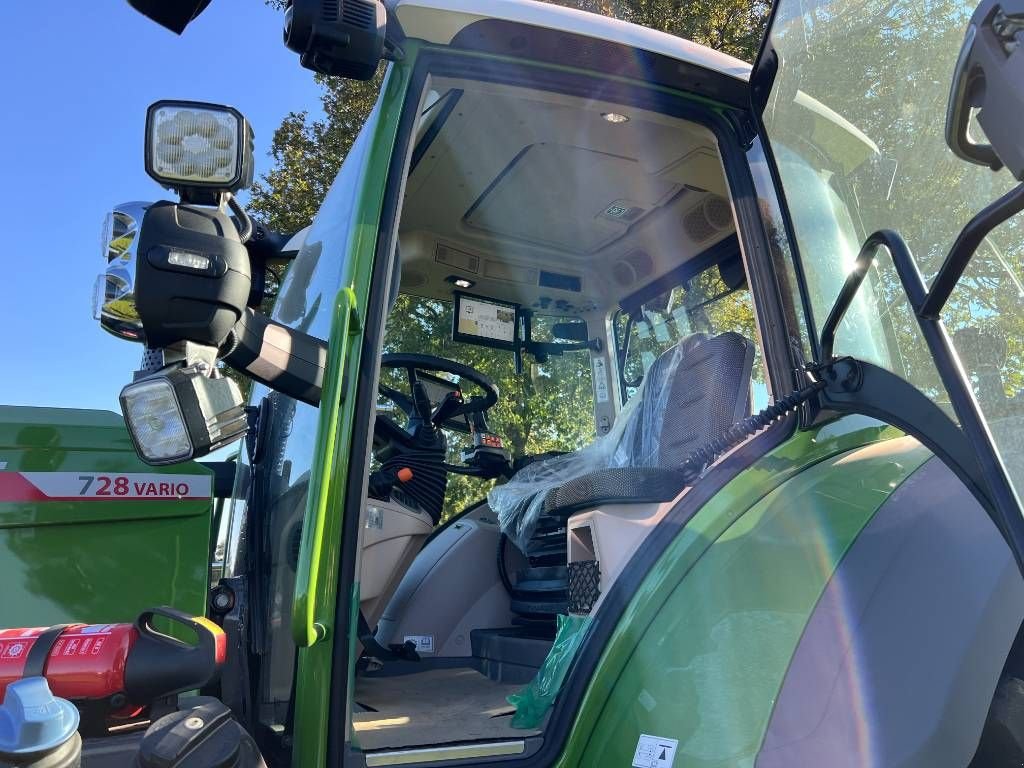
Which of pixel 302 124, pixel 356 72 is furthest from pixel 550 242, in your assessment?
pixel 302 124

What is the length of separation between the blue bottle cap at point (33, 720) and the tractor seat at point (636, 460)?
1.12 m

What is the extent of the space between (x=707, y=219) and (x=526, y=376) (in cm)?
106

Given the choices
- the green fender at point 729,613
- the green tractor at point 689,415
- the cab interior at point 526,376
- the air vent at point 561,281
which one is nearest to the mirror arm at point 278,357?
the green tractor at point 689,415

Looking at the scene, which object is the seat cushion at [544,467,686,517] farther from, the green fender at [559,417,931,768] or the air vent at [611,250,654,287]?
the air vent at [611,250,654,287]

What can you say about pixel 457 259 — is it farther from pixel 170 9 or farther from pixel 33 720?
A: pixel 33 720

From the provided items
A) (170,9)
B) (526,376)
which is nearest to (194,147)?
(170,9)

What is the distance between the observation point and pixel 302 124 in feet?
28.0

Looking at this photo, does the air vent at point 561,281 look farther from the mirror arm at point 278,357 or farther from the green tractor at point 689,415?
the mirror arm at point 278,357

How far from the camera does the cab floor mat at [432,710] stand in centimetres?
166

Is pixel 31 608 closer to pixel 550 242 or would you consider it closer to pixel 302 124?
pixel 550 242

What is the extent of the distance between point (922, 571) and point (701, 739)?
0.48 metres

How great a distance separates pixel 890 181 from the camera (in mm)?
1357

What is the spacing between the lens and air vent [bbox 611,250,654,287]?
3367 millimetres

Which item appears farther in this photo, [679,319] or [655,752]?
[679,319]
